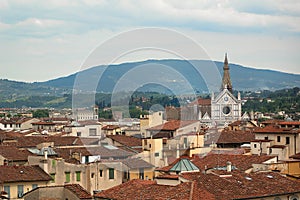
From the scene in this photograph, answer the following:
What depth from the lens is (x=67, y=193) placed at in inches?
1287

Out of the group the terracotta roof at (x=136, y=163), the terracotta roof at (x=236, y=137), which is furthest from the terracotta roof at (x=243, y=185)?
the terracotta roof at (x=236, y=137)

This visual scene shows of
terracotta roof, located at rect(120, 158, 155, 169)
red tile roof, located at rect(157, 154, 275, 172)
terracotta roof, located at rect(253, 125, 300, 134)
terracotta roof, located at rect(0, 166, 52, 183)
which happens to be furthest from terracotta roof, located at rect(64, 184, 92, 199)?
terracotta roof, located at rect(253, 125, 300, 134)

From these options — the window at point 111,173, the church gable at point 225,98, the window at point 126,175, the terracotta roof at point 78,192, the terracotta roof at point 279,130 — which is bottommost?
the window at point 126,175

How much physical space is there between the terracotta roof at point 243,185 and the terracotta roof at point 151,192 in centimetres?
79

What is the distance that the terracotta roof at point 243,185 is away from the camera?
30.7 metres

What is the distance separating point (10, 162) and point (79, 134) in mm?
35387

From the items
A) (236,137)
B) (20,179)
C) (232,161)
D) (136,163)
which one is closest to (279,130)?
(236,137)

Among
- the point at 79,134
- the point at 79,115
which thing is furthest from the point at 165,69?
the point at 79,115

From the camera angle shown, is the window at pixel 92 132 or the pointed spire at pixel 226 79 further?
the pointed spire at pixel 226 79

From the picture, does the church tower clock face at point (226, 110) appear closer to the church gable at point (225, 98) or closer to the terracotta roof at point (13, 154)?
the church gable at point (225, 98)

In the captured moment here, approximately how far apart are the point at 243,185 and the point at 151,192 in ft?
13.2

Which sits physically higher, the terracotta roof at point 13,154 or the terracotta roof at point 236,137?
the terracotta roof at point 236,137

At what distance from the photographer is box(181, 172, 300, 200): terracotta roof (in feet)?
101

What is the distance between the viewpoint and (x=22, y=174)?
39125mm
